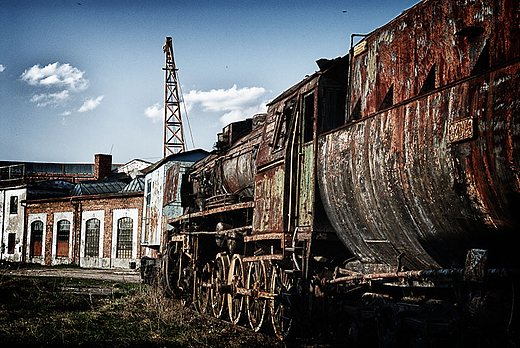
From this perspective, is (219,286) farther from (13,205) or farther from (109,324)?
(13,205)

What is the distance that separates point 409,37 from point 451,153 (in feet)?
4.99

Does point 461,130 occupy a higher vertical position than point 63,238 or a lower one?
higher

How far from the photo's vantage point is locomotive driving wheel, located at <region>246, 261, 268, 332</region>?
825 centimetres

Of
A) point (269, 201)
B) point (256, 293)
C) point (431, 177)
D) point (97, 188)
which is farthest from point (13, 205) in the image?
point (431, 177)

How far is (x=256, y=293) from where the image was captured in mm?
8312

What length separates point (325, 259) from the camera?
662cm

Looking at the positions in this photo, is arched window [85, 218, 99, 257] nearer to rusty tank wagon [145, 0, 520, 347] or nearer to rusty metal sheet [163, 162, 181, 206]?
rusty metal sheet [163, 162, 181, 206]

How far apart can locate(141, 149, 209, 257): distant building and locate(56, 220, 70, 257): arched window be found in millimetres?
14659

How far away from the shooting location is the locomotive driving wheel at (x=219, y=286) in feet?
33.1

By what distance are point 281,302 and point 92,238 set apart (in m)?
27.3

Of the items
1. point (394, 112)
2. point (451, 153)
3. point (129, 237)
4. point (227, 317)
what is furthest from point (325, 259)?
point (129, 237)

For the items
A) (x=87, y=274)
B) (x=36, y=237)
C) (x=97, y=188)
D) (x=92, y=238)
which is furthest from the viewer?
(x=97, y=188)

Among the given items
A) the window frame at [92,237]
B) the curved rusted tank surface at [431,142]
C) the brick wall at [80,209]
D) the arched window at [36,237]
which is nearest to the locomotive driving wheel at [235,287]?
the curved rusted tank surface at [431,142]

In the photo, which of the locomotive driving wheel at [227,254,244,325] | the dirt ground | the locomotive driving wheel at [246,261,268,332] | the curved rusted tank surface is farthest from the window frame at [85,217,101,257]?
the curved rusted tank surface
